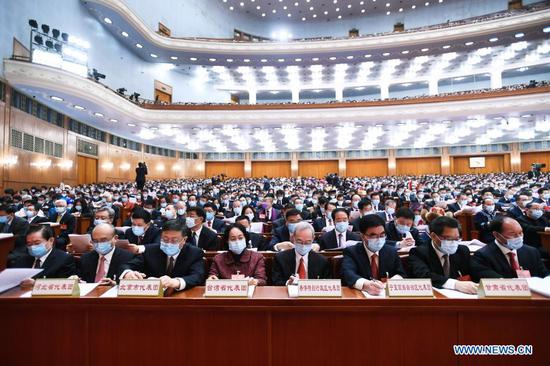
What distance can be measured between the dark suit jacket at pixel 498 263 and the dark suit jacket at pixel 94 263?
2958 mm

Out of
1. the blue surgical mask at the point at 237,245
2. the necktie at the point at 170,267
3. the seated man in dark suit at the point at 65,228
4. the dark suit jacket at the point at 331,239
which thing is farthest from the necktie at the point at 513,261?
the seated man in dark suit at the point at 65,228

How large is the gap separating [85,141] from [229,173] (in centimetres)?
1389

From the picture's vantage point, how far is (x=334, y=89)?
28.5m

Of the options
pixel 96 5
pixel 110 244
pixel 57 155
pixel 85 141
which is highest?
pixel 96 5

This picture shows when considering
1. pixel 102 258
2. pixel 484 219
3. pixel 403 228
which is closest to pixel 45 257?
pixel 102 258

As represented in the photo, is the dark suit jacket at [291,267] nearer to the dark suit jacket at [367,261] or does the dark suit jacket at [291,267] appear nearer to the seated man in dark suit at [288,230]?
the dark suit jacket at [367,261]

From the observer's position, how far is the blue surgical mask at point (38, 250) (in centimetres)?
270

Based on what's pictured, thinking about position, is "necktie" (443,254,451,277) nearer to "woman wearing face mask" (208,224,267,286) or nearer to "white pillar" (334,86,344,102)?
"woman wearing face mask" (208,224,267,286)

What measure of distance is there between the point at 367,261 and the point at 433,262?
523 mm
